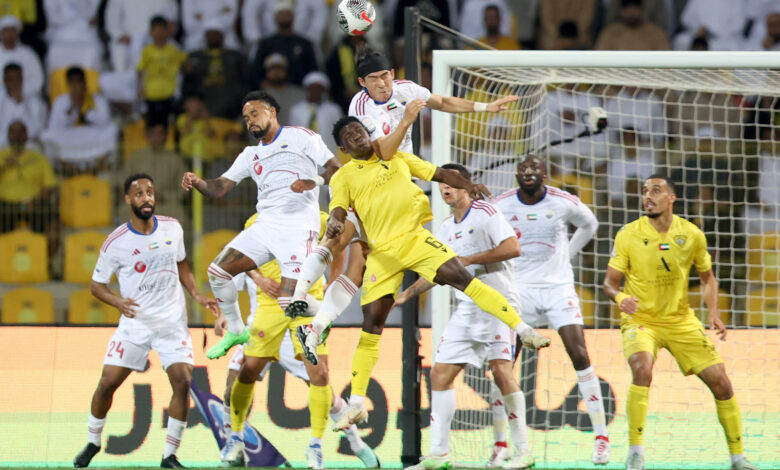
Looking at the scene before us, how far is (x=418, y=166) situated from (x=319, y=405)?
1.98m

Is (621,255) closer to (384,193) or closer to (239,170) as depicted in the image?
(384,193)

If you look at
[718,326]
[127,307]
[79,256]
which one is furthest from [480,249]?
[79,256]

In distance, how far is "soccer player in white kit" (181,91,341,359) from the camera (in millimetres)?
8188

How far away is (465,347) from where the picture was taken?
8.05 meters

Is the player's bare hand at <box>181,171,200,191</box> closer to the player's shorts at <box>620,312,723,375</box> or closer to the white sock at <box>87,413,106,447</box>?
the white sock at <box>87,413,106,447</box>

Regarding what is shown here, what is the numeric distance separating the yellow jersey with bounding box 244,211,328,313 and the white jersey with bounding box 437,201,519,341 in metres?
0.97

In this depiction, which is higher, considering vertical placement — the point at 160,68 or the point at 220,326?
the point at 160,68

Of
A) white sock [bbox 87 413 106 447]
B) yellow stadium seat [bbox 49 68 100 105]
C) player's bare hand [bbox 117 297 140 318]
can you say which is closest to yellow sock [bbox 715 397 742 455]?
player's bare hand [bbox 117 297 140 318]

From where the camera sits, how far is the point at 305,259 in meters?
7.93

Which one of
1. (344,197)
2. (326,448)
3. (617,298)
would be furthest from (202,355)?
(617,298)

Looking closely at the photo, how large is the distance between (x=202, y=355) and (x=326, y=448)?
1223 millimetres

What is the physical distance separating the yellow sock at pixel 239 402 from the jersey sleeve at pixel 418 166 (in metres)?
2.32

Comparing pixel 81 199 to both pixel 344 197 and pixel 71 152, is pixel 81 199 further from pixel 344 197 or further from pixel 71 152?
pixel 344 197

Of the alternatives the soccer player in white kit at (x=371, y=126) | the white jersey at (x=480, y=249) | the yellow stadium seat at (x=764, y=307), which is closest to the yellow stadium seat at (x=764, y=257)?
the yellow stadium seat at (x=764, y=307)
